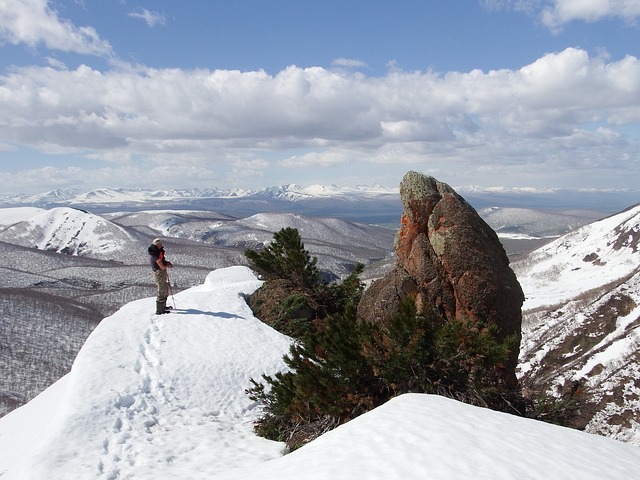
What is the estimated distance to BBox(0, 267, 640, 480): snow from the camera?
6699 millimetres

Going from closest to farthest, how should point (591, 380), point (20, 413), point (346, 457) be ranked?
point (346, 457)
point (20, 413)
point (591, 380)

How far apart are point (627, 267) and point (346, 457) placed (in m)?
195

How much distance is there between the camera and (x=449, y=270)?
14.8 m

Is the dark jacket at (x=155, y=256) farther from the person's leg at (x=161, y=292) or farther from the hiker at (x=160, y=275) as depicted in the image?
the person's leg at (x=161, y=292)

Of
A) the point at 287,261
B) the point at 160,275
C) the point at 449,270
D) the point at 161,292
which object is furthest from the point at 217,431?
the point at 287,261

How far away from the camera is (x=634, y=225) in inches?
7653

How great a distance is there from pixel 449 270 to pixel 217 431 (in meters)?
8.67

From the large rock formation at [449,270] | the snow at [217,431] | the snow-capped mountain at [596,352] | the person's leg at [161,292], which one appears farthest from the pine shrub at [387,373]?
the snow-capped mountain at [596,352]

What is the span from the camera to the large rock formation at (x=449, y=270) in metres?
14.3

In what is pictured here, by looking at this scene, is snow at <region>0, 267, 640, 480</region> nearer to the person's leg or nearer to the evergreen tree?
the person's leg

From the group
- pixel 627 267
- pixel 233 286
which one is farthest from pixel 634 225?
pixel 233 286

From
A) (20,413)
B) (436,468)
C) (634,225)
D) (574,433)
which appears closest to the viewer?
(436,468)

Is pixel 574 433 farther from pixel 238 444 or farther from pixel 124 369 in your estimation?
pixel 124 369

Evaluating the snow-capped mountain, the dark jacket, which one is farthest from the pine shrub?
the snow-capped mountain
